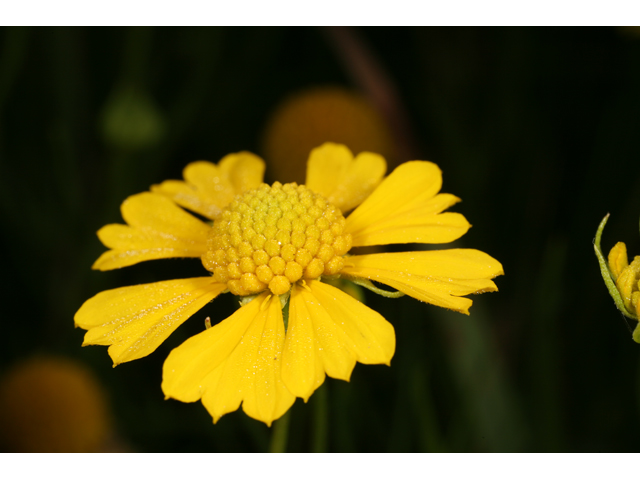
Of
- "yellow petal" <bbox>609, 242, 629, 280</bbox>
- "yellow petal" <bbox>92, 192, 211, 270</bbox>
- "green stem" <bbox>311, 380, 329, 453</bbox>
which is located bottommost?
"green stem" <bbox>311, 380, 329, 453</bbox>

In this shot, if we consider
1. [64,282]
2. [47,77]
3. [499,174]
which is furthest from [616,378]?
[47,77]

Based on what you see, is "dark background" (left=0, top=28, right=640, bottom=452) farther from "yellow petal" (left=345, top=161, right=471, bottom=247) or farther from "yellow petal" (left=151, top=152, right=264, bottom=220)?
"yellow petal" (left=151, top=152, right=264, bottom=220)

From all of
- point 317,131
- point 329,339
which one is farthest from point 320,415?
point 317,131

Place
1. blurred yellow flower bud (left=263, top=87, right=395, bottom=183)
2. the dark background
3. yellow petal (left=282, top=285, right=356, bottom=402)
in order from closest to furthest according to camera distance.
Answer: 1. yellow petal (left=282, top=285, right=356, bottom=402)
2. the dark background
3. blurred yellow flower bud (left=263, top=87, right=395, bottom=183)

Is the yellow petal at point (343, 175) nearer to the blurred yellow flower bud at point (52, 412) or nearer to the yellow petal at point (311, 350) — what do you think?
the yellow petal at point (311, 350)

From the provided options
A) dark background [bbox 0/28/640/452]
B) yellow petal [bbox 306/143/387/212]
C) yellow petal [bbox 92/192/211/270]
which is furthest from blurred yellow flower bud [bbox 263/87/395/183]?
yellow petal [bbox 92/192/211/270]

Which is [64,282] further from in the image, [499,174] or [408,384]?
[499,174]

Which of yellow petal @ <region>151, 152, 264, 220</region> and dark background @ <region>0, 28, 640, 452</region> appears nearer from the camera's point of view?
yellow petal @ <region>151, 152, 264, 220</region>
